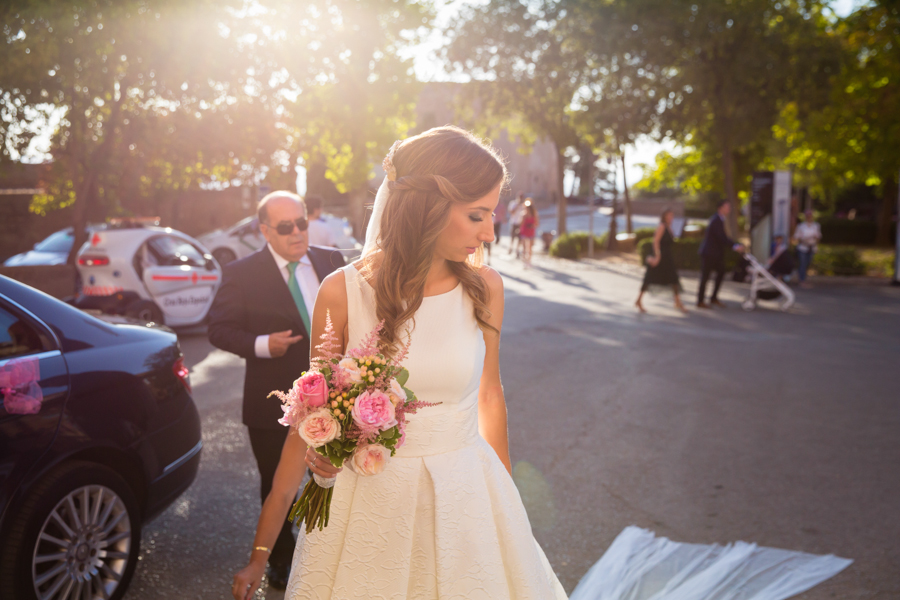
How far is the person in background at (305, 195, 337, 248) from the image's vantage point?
8375 mm

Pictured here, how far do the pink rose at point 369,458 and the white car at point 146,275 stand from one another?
9.47 m

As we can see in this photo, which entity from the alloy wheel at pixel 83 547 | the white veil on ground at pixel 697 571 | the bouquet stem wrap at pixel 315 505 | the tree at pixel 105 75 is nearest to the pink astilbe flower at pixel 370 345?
the bouquet stem wrap at pixel 315 505

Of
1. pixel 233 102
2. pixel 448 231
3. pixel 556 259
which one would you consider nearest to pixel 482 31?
pixel 556 259

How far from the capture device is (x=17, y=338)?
132 inches

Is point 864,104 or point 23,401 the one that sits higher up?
point 864,104

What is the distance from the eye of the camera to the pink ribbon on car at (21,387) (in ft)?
10.3

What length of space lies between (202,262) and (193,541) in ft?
25.6

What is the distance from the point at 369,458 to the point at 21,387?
202 cm

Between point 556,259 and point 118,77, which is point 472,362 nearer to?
point 118,77

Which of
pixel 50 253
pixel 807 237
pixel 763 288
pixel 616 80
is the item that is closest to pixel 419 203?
pixel 763 288

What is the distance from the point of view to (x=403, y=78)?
25891 mm

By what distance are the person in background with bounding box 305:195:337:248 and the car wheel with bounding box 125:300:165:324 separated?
3.24 meters

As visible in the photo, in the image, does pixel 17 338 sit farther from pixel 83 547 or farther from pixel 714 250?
pixel 714 250

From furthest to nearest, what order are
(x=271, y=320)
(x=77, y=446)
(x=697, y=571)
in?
(x=697, y=571), (x=271, y=320), (x=77, y=446)
